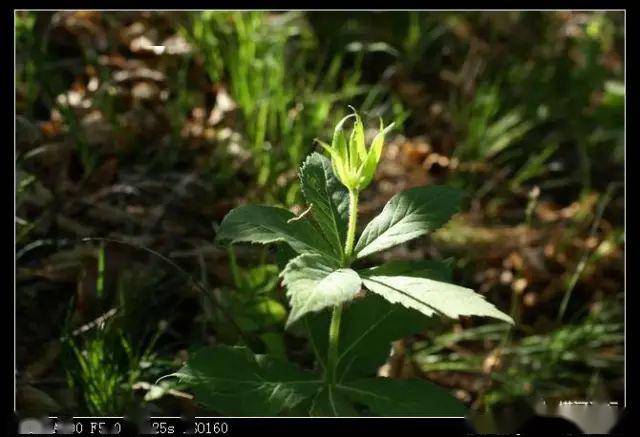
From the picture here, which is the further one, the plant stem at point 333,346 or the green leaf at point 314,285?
the plant stem at point 333,346

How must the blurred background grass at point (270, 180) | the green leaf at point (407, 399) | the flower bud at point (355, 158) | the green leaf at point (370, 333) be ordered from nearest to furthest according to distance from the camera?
the flower bud at point (355, 158) < the green leaf at point (407, 399) < the green leaf at point (370, 333) < the blurred background grass at point (270, 180)

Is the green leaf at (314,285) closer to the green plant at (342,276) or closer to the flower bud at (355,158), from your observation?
the green plant at (342,276)

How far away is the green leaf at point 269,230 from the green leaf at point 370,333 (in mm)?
236

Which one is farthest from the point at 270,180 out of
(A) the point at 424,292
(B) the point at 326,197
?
(A) the point at 424,292

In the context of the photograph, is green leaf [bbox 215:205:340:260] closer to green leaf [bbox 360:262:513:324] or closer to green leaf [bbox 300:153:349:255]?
green leaf [bbox 300:153:349:255]

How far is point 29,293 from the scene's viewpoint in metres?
2.36

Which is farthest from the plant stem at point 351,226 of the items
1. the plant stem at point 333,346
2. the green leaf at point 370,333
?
the green leaf at point 370,333

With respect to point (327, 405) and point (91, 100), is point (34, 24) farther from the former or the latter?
point (327, 405)

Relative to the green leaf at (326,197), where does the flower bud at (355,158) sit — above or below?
above

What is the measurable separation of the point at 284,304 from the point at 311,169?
64 cm

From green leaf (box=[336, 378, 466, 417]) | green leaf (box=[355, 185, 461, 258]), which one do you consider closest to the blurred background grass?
green leaf (box=[355, 185, 461, 258])

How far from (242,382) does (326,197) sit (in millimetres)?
445

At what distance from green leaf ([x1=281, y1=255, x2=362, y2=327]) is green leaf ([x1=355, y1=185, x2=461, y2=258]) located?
0.46ft

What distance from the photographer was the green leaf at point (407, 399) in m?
1.71
